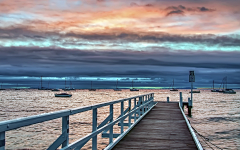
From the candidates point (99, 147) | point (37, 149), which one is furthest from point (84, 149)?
point (37, 149)

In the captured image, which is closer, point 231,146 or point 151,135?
point 151,135

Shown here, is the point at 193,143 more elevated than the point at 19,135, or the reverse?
the point at 193,143

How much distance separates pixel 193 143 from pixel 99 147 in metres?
10.2

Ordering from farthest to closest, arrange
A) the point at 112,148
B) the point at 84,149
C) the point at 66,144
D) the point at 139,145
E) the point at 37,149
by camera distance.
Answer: the point at 37,149 → the point at 84,149 → the point at 139,145 → the point at 112,148 → the point at 66,144

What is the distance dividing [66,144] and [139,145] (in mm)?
3900

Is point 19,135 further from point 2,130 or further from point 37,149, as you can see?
point 2,130

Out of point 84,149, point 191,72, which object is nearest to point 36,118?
point 84,149

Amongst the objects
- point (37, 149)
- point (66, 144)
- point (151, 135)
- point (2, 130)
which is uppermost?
point (2, 130)

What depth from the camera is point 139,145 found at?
7270 mm

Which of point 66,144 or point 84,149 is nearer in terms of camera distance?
point 66,144

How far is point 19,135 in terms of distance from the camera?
23375 mm

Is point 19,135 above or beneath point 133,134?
beneath

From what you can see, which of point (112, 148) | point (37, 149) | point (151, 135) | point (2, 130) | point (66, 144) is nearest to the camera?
point (2, 130)

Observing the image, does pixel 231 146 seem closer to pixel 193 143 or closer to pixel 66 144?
pixel 193 143
